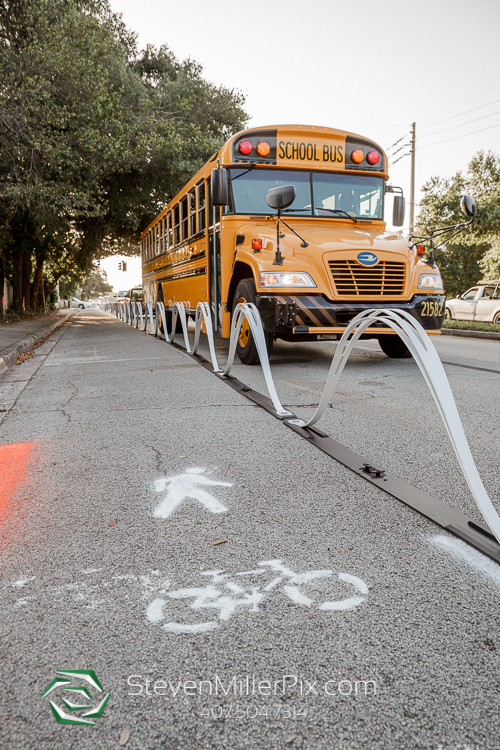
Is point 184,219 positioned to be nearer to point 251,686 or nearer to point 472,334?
point 472,334

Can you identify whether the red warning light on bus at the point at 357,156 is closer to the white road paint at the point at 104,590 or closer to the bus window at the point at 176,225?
the bus window at the point at 176,225

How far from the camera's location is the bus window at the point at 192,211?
1085 cm

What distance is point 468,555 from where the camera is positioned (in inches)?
90.7

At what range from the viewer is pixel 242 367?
26.8 ft

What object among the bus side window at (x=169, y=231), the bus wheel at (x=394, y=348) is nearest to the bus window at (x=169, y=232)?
the bus side window at (x=169, y=231)

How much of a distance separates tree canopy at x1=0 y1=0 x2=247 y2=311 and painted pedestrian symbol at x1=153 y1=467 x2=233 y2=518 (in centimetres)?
1305

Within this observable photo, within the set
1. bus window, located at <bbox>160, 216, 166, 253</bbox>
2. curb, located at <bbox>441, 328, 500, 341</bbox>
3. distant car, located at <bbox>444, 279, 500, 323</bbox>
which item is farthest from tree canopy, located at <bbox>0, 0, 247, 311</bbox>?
distant car, located at <bbox>444, 279, 500, 323</bbox>

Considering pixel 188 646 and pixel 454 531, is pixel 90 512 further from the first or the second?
pixel 454 531

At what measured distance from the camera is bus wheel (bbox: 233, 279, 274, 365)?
7.65m

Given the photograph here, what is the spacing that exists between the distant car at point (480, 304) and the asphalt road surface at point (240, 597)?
52.6 feet

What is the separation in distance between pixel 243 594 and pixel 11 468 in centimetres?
217

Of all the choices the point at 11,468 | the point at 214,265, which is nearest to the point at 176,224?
the point at 214,265

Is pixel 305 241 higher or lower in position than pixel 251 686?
higher

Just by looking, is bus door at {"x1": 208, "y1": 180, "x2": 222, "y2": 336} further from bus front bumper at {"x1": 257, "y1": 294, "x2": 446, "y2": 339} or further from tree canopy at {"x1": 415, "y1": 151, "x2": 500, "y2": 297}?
tree canopy at {"x1": 415, "y1": 151, "x2": 500, "y2": 297}
